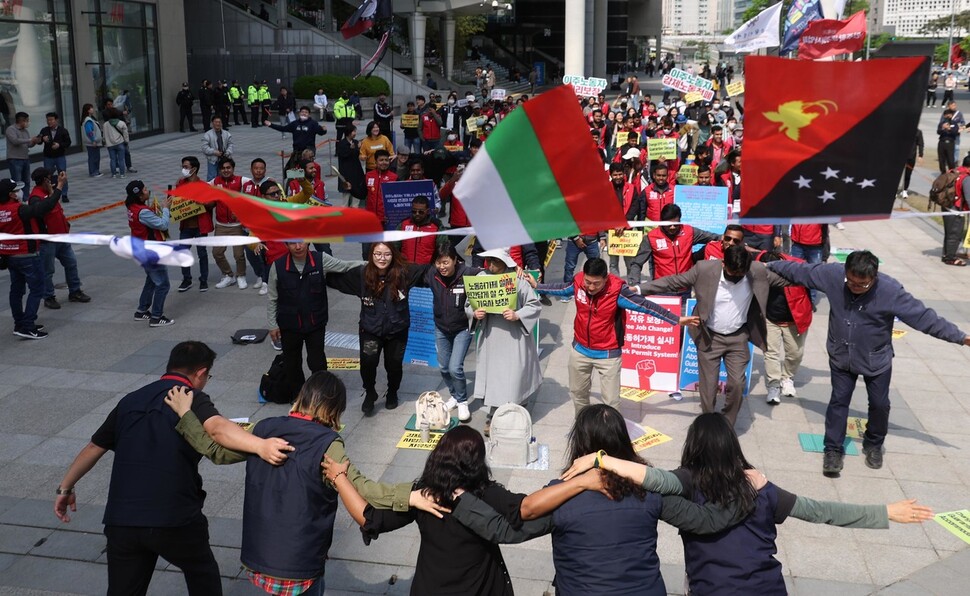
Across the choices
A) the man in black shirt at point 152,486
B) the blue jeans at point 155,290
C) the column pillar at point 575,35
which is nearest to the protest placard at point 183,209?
the blue jeans at point 155,290

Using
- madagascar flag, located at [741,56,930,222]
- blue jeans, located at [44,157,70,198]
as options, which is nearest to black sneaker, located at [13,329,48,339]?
madagascar flag, located at [741,56,930,222]

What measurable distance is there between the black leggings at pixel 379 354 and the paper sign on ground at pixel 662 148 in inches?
368

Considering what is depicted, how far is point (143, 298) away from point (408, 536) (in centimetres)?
674

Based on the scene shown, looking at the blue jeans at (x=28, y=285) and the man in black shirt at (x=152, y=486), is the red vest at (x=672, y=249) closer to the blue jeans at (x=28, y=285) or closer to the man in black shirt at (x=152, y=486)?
the man in black shirt at (x=152, y=486)

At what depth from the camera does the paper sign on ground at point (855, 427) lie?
820 centimetres

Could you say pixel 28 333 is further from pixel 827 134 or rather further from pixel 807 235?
pixel 827 134

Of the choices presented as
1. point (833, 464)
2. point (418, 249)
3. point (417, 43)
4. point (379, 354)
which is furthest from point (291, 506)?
point (417, 43)

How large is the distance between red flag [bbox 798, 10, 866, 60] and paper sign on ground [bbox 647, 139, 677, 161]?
5.76 metres

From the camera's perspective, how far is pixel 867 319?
276 inches

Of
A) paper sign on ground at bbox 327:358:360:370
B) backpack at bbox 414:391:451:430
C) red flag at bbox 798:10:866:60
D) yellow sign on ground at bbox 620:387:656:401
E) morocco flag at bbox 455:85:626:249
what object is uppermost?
red flag at bbox 798:10:866:60

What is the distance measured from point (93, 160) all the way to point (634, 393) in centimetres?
1862

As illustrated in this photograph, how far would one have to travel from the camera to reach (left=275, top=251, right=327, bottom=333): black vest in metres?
8.23

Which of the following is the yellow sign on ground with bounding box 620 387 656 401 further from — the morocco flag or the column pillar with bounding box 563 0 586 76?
the column pillar with bounding box 563 0 586 76

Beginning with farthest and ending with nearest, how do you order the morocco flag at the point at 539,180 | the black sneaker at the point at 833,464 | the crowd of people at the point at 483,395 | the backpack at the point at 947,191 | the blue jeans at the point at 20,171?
the blue jeans at the point at 20,171
the backpack at the point at 947,191
the black sneaker at the point at 833,464
the morocco flag at the point at 539,180
the crowd of people at the point at 483,395
